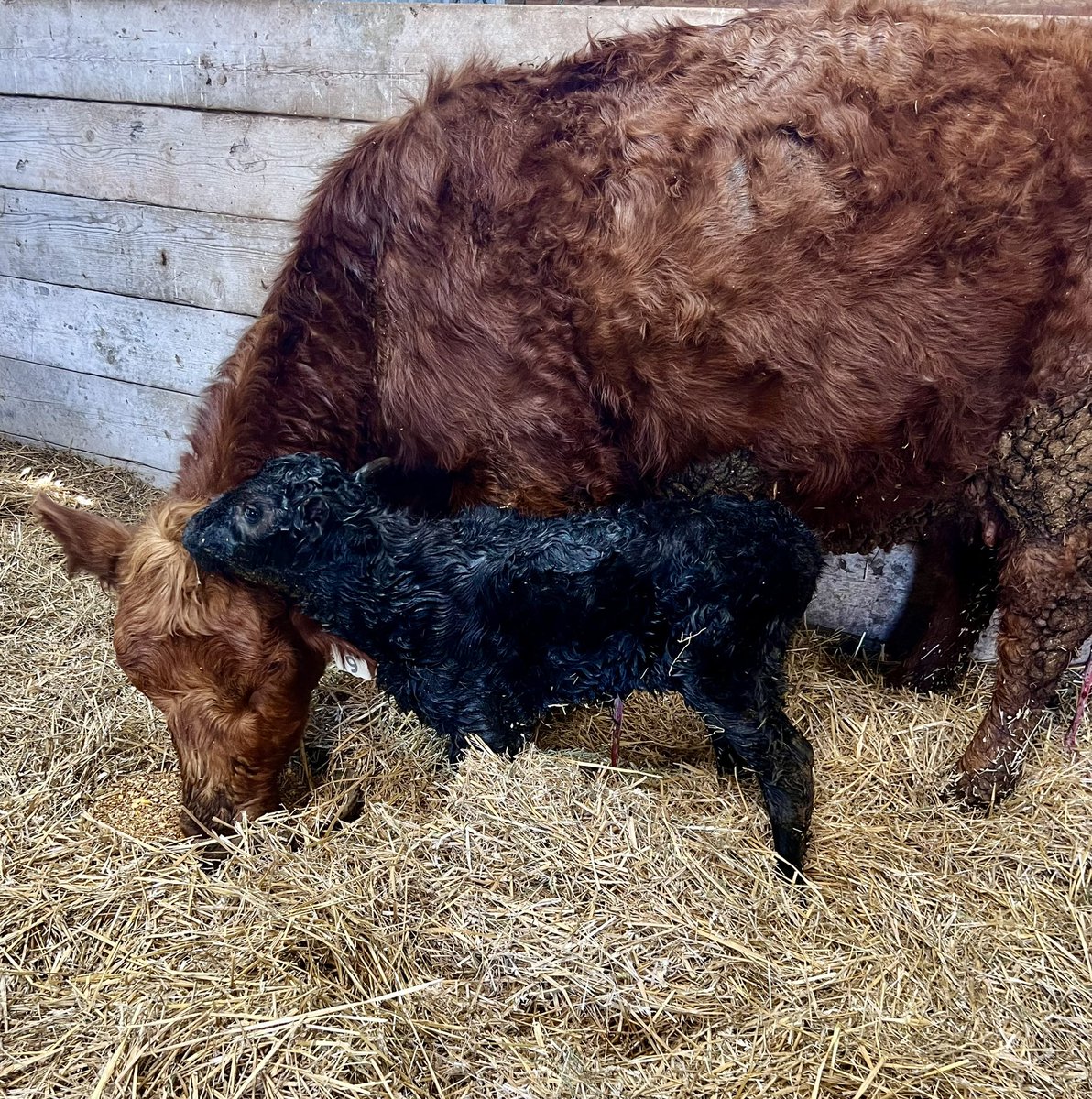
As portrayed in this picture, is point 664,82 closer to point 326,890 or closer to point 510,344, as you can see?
point 510,344

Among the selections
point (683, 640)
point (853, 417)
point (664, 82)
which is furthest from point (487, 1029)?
point (664, 82)

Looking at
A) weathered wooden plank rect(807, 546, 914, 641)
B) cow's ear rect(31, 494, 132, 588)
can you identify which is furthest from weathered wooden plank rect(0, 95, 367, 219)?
weathered wooden plank rect(807, 546, 914, 641)

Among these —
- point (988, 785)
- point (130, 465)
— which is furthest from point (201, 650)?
point (130, 465)

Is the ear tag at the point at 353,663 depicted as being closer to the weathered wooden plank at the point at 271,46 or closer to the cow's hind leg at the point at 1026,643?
the cow's hind leg at the point at 1026,643

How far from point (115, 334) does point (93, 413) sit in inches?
23.2

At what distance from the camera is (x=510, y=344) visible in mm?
2521

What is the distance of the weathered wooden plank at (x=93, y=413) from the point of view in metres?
4.93

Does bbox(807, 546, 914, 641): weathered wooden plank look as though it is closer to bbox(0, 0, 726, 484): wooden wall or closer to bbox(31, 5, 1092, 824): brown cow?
bbox(31, 5, 1092, 824): brown cow

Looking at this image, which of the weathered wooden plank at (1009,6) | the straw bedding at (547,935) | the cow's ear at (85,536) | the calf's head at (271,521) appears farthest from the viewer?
the weathered wooden plank at (1009,6)

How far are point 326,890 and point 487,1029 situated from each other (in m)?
0.54

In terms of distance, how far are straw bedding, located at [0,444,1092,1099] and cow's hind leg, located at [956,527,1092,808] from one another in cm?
13

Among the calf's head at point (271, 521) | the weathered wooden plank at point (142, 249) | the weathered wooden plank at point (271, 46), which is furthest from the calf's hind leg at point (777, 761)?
the weathered wooden plank at point (142, 249)

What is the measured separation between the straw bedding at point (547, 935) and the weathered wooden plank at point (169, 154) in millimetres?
2599

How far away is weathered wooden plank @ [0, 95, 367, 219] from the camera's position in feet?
13.0
